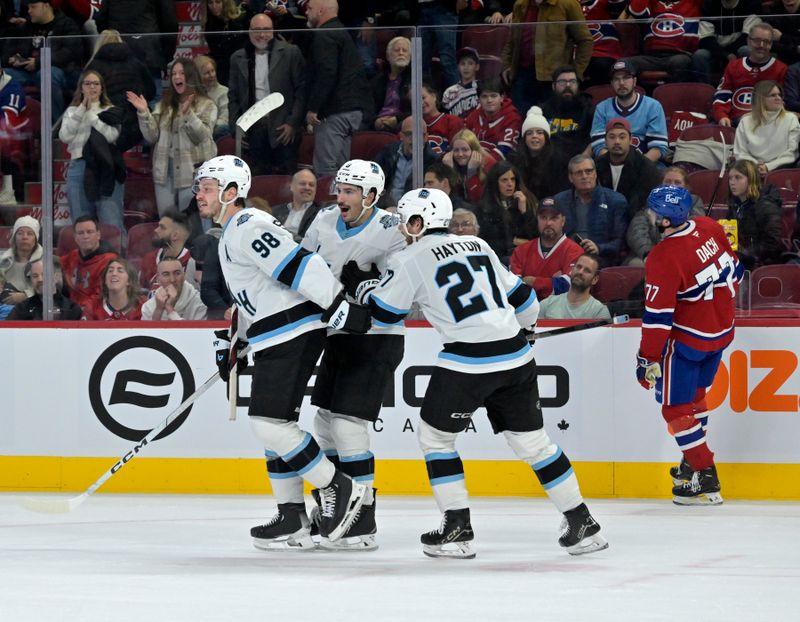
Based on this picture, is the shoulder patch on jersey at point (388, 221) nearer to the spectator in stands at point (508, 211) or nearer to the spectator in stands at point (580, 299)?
the spectator in stands at point (508, 211)

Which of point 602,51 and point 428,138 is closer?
point 602,51

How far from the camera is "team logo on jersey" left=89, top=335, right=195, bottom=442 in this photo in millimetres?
6238

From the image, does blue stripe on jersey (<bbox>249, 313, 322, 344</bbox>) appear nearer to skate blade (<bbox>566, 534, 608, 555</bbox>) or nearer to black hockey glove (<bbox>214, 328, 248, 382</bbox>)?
black hockey glove (<bbox>214, 328, 248, 382</bbox>)

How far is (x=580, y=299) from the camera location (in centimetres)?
603

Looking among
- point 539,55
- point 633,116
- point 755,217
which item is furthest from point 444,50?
point 755,217

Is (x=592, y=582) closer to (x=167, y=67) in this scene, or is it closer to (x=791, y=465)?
(x=791, y=465)

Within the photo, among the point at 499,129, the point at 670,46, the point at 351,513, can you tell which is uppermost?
the point at 670,46

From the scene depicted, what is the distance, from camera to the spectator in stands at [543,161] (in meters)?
6.02

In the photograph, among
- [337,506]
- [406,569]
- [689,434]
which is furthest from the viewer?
[689,434]

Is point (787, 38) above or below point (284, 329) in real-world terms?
above

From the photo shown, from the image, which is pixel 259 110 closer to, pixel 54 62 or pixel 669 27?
pixel 54 62

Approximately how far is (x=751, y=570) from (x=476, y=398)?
3.37ft

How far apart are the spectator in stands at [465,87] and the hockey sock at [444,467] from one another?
2.04m

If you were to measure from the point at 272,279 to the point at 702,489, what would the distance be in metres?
2.19
